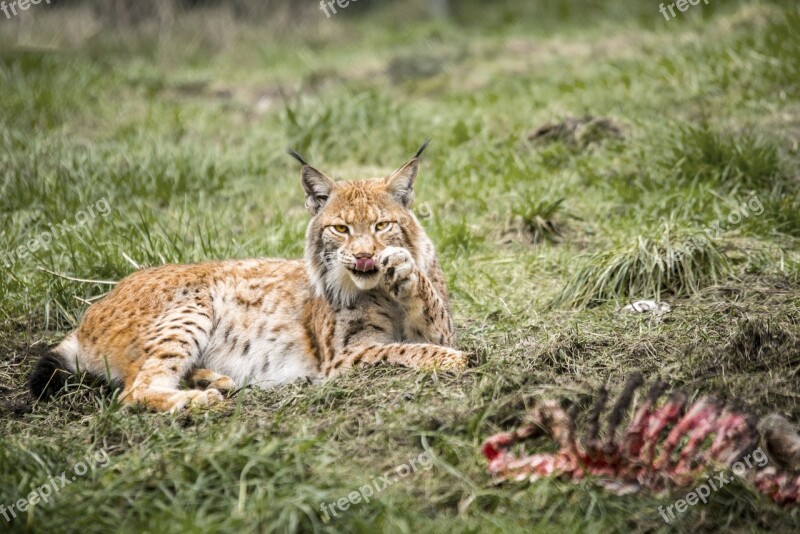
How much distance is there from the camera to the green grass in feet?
11.1

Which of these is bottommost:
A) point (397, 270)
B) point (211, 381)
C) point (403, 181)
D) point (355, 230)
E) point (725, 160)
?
point (211, 381)

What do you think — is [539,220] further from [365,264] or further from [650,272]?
[365,264]

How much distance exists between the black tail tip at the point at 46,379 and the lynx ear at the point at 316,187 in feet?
5.13

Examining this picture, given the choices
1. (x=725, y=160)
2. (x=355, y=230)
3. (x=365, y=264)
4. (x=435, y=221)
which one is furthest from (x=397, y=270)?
(x=725, y=160)

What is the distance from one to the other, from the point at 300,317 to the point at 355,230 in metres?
0.70

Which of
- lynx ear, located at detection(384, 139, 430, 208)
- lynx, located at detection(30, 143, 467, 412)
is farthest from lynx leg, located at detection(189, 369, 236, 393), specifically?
lynx ear, located at detection(384, 139, 430, 208)

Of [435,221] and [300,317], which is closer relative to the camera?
[300,317]

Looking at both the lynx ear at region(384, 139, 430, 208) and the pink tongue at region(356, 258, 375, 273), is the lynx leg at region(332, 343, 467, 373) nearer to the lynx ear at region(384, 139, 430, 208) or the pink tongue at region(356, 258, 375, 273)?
the pink tongue at region(356, 258, 375, 273)

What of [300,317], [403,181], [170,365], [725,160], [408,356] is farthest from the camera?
[725,160]

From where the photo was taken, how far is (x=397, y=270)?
15.2ft

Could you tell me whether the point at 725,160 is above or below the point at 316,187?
below

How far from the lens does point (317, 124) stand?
9.01 metres

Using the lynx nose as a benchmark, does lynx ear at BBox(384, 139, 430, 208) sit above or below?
above

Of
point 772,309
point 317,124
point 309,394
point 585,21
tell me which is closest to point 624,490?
point 309,394
